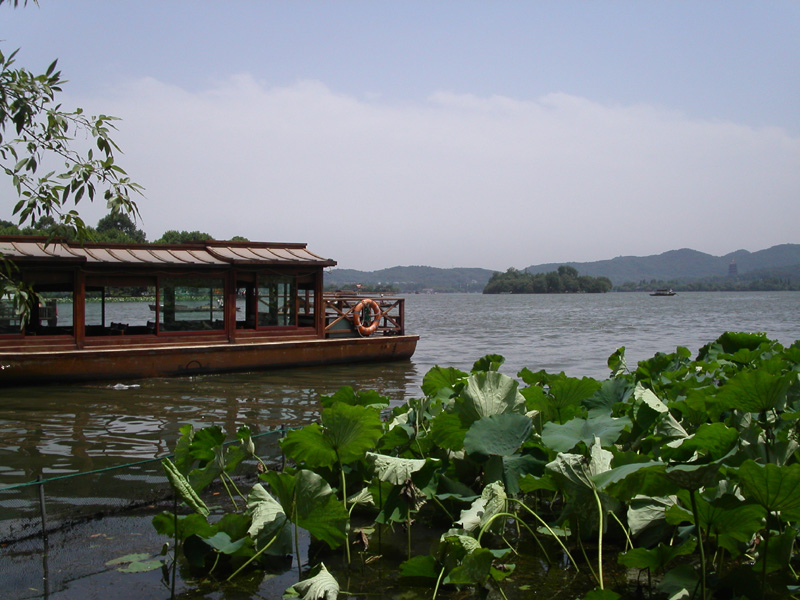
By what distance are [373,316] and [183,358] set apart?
17.5ft

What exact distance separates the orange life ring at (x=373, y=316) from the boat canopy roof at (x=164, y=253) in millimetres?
1601

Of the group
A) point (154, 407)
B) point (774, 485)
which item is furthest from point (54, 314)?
point (774, 485)

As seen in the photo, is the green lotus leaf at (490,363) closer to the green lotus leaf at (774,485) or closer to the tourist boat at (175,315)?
the green lotus leaf at (774,485)

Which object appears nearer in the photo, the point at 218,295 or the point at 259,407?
the point at 259,407

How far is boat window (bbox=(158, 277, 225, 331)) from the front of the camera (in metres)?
14.9

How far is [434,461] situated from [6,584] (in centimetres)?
224

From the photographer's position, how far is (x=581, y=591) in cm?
319

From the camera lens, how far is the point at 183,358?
14.6 m

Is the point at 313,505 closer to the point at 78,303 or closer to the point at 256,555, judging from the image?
the point at 256,555

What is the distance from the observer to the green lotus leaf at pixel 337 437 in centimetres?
351

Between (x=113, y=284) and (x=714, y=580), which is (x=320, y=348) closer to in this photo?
(x=113, y=284)

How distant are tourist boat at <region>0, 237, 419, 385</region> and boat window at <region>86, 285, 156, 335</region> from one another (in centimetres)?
3

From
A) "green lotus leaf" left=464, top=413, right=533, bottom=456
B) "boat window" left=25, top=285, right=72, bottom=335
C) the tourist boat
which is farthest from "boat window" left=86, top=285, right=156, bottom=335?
"green lotus leaf" left=464, top=413, right=533, bottom=456

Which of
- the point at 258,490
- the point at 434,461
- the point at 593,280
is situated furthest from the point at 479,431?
the point at 593,280
